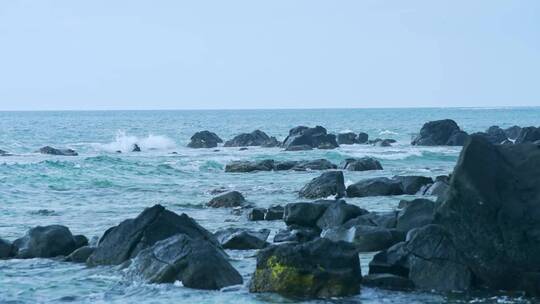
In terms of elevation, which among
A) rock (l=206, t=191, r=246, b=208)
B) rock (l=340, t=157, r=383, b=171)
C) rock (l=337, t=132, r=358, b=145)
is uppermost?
rock (l=206, t=191, r=246, b=208)

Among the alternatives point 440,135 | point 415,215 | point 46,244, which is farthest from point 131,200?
point 440,135

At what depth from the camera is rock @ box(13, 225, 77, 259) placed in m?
20.8

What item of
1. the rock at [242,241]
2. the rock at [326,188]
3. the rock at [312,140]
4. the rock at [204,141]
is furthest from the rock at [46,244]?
the rock at [204,141]

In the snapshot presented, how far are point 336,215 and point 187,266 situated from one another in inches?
305

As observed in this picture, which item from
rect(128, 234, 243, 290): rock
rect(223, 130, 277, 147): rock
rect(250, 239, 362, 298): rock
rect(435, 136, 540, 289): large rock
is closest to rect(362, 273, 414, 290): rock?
rect(250, 239, 362, 298): rock

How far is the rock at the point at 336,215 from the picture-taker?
77.2 ft

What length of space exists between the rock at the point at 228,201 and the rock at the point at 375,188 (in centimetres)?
481

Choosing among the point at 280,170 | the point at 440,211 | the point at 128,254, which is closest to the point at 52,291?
the point at 128,254

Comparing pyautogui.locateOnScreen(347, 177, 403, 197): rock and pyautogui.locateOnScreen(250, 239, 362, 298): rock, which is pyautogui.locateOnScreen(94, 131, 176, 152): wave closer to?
pyautogui.locateOnScreen(347, 177, 403, 197): rock

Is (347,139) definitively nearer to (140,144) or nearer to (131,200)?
(140,144)

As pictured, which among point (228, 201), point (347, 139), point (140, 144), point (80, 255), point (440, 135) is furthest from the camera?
point (140, 144)

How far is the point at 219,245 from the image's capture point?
2028 centimetres

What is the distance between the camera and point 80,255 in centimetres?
2006

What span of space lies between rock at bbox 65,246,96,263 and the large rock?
8.49 m
